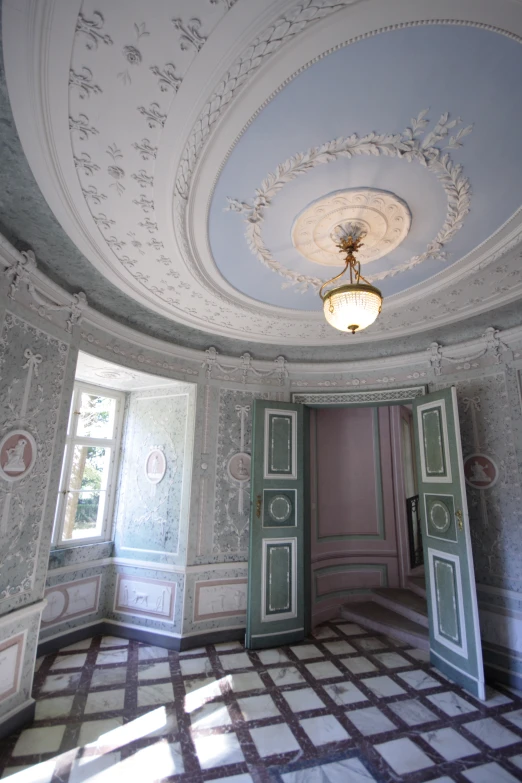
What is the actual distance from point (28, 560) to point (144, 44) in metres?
2.87

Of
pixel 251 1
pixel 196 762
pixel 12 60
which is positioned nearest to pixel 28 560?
pixel 196 762

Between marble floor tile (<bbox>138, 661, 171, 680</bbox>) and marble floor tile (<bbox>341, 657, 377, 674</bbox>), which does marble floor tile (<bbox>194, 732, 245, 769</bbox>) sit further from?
marble floor tile (<bbox>341, 657, 377, 674</bbox>)

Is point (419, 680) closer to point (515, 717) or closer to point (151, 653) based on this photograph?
point (515, 717)

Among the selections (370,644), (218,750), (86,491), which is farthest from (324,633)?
(86,491)

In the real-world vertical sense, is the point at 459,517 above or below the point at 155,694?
above

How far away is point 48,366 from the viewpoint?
9.13 feet

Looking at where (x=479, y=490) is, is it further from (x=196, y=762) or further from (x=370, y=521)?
(x=196, y=762)

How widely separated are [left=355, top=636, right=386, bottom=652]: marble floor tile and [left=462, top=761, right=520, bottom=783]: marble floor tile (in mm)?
1515

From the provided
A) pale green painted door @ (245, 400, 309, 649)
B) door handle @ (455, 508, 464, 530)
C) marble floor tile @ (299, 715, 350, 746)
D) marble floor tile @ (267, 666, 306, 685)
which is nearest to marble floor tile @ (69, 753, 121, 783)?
marble floor tile @ (299, 715, 350, 746)

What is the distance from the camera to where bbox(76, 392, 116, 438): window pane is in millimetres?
4145

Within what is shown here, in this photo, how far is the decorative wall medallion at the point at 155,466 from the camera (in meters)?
4.05

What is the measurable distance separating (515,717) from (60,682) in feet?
10.7

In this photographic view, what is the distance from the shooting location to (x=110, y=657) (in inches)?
132

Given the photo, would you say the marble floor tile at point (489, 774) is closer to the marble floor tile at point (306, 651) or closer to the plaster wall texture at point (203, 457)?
the plaster wall texture at point (203, 457)
